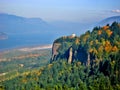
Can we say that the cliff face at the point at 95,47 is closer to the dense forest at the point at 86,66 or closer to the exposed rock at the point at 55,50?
the dense forest at the point at 86,66

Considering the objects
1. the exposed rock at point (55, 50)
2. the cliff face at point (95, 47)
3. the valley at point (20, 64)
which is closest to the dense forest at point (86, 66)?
the cliff face at point (95, 47)

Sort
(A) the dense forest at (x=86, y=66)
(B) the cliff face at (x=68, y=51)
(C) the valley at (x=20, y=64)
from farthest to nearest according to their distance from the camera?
1. (C) the valley at (x=20, y=64)
2. (B) the cliff face at (x=68, y=51)
3. (A) the dense forest at (x=86, y=66)

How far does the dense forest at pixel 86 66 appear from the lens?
1703 inches

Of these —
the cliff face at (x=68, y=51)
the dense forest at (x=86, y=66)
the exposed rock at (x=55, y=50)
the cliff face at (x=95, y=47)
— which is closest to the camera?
the dense forest at (x=86, y=66)

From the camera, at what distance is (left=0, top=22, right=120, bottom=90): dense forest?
142 ft

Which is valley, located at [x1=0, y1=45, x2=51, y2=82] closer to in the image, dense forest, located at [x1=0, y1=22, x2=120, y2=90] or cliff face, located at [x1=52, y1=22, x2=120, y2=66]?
cliff face, located at [x1=52, y1=22, x2=120, y2=66]

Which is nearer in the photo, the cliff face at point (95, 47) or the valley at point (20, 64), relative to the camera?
the cliff face at point (95, 47)

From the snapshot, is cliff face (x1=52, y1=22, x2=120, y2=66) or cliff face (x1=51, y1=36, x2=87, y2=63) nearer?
cliff face (x1=52, y1=22, x2=120, y2=66)

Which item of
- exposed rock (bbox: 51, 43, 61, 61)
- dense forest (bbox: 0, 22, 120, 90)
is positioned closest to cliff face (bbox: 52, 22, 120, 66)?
dense forest (bbox: 0, 22, 120, 90)

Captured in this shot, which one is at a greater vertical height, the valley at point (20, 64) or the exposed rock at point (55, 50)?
the exposed rock at point (55, 50)

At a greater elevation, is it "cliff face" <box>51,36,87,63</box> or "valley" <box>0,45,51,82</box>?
"cliff face" <box>51,36,87,63</box>

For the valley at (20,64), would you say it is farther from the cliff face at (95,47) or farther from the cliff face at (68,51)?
the cliff face at (95,47)

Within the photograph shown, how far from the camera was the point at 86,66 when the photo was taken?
5162cm

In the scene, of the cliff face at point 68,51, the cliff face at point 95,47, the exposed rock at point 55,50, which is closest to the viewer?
the cliff face at point 95,47
